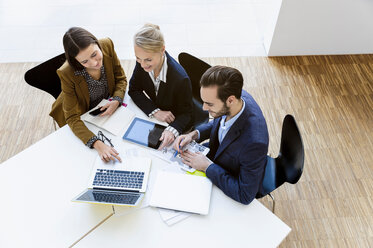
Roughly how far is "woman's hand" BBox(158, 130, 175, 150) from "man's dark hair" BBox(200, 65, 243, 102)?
515mm

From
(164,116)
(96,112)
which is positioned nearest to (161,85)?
(164,116)

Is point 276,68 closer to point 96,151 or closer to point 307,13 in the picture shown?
point 307,13

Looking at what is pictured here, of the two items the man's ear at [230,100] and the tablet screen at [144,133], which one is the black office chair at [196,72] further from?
the man's ear at [230,100]

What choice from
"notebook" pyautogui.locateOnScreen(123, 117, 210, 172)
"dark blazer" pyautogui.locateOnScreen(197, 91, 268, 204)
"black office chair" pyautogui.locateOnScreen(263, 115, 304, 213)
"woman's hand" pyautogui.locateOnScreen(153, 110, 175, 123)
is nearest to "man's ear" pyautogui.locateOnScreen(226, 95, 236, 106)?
"dark blazer" pyautogui.locateOnScreen(197, 91, 268, 204)

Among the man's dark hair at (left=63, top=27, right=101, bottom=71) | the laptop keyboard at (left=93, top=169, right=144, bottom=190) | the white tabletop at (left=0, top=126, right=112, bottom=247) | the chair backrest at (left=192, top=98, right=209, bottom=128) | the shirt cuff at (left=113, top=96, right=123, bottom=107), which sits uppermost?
the man's dark hair at (left=63, top=27, right=101, bottom=71)

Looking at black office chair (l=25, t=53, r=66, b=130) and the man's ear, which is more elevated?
the man's ear

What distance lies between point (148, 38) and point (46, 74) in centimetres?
99

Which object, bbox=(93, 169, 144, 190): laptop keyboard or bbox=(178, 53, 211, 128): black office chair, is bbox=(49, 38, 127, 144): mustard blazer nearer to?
bbox=(93, 169, 144, 190): laptop keyboard

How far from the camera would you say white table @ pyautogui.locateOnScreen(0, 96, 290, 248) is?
1.80 metres

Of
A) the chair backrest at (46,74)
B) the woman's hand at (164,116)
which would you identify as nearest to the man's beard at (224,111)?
the woman's hand at (164,116)

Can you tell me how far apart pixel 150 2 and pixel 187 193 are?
355 cm

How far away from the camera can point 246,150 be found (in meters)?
1.86

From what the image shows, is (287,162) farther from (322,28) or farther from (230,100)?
(322,28)

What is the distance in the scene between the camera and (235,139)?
6.46 feet
